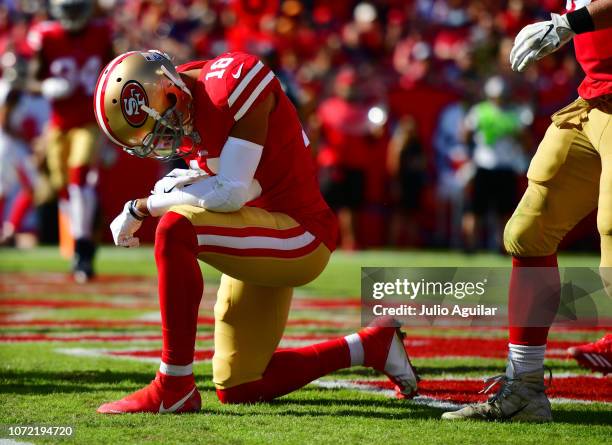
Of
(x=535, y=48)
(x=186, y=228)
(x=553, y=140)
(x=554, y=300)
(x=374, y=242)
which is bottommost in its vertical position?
(x=374, y=242)

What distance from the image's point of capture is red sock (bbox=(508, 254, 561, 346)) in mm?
3471

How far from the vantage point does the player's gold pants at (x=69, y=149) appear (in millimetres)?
8203

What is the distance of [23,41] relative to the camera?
41.8 feet

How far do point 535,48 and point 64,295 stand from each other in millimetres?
4916

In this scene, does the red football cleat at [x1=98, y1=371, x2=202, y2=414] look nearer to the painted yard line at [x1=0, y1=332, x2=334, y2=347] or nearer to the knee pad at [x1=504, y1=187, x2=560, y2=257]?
the knee pad at [x1=504, y1=187, x2=560, y2=257]

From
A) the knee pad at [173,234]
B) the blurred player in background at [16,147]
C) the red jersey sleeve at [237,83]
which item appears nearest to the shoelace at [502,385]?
the knee pad at [173,234]

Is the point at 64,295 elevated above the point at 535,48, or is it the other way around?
the point at 535,48

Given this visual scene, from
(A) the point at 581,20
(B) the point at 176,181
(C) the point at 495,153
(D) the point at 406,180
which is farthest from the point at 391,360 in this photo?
(D) the point at 406,180

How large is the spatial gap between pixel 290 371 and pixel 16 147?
28.7 ft

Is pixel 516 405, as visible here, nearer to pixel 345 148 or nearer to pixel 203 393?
pixel 203 393

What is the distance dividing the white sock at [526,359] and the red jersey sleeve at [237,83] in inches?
45.8

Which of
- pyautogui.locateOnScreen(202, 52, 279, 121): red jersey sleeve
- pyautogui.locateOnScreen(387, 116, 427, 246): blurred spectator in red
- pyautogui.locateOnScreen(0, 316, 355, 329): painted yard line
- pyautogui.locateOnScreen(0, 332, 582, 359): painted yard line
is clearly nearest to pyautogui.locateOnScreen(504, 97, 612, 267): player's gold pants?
pyautogui.locateOnScreen(202, 52, 279, 121): red jersey sleeve

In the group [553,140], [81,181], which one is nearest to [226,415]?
[553,140]

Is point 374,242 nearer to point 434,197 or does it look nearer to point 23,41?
point 434,197
